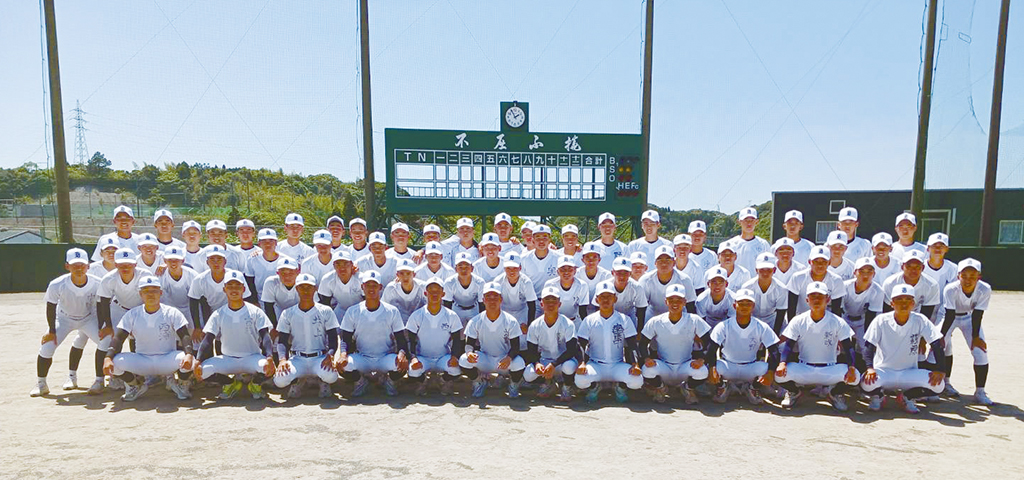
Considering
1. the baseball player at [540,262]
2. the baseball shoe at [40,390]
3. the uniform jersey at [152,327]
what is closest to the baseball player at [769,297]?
the baseball player at [540,262]

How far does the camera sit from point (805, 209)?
1125 inches

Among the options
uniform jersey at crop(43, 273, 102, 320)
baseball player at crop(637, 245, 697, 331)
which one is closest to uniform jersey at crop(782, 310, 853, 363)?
baseball player at crop(637, 245, 697, 331)

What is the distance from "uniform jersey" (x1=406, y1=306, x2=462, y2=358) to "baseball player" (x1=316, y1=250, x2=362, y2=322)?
863mm

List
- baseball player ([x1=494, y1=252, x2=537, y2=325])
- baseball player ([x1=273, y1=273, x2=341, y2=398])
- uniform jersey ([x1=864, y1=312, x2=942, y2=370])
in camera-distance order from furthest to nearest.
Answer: baseball player ([x1=494, y1=252, x2=537, y2=325]) < baseball player ([x1=273, y1=273, x2=341, y2=398]) < uniform jersey ([x1=864, y1=312, x2=942, y2=370])

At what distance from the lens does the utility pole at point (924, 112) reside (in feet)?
50.4

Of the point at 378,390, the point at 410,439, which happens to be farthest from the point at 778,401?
the point at 378,390

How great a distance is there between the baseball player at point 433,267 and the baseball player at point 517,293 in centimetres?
78

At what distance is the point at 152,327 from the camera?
5938mm

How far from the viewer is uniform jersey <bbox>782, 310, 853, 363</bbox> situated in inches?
227

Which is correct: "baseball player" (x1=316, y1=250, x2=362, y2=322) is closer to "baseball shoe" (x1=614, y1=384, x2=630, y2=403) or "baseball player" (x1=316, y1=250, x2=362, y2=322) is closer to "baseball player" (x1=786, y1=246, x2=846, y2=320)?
"baseball shoe" (x1=614, y1=384, x2=630, y2=403)

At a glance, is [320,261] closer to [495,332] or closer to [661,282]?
[495,332]

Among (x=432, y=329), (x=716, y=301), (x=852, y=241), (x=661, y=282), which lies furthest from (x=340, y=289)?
(x=852, y=241)

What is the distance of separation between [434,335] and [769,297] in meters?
3.79

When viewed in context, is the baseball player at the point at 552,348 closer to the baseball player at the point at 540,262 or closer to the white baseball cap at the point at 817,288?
the baseball player at the point at 540,262
